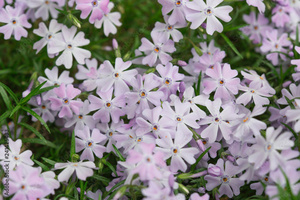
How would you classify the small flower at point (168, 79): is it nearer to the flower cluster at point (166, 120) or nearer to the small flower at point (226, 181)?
the flower cluster at point (166, 120)

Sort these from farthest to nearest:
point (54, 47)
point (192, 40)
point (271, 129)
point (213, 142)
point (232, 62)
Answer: point (232, 62) < point (192, 40) < point (54, 47) < point (213, 142) < point (271, 129)

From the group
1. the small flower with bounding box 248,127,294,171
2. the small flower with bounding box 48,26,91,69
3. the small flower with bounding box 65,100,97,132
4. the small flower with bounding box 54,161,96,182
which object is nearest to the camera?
the small flower with bounding box 248,127,294,171

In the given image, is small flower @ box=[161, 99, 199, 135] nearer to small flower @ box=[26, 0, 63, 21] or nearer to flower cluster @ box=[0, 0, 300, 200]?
flower cluster @ box=[0, 0, 300, 200]

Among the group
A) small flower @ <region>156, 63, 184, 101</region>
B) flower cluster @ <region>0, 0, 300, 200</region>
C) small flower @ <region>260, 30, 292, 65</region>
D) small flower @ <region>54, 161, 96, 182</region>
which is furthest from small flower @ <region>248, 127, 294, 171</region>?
small flower @ <region>260, 30, 292, 65</region>

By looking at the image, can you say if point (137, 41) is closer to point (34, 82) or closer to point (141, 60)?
point (141, 60)

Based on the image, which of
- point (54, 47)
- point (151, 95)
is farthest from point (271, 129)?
point (54, 47)

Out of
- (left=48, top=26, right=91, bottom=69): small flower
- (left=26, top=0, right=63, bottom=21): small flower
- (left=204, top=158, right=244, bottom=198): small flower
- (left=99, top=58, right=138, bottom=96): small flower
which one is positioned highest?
(left=26, top=0, right=63, bottom=21): small flower

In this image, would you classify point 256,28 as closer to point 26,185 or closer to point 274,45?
point 274,45
